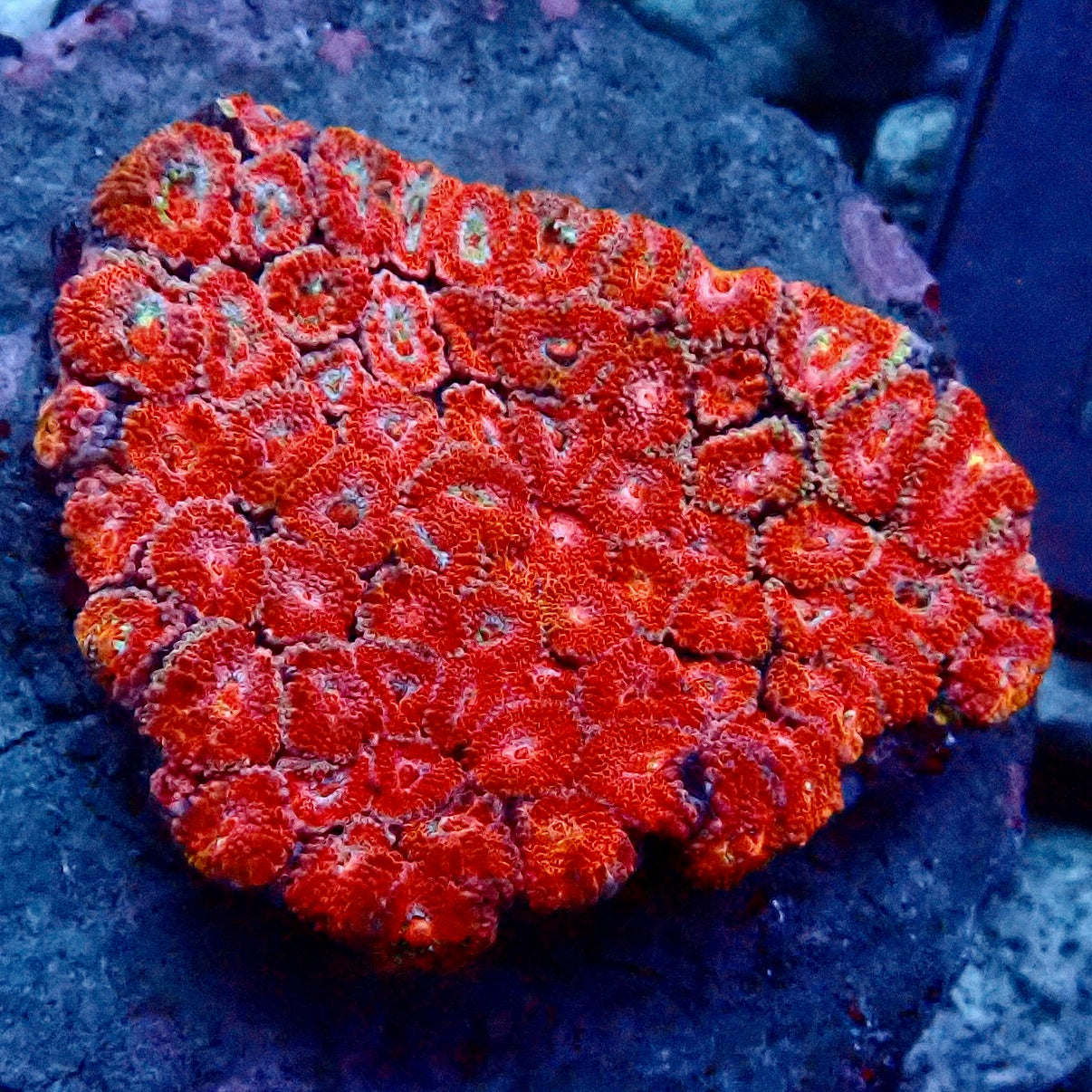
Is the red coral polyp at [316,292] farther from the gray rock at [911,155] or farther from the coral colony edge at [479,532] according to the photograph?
the gray rock at [911,155]

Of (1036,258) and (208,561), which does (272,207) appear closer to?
(208,561)


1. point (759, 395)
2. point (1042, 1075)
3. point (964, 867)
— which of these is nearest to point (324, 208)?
point (759, 395)

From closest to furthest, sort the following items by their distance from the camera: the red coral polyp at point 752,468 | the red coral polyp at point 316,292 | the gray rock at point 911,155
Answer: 1. the red coral polyp at point 316,292
2. the red coral polyp at point 752,468
3. the gray rock at point 911,155

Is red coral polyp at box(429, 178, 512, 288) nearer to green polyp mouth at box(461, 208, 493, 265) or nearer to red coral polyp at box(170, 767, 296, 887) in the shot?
green polyp mouth at box(461, 208, 493, 265)

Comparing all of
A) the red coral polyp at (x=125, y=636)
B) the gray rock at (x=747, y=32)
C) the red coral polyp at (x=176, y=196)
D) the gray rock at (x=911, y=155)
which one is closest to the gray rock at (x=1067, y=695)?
the gray rock at (x=911, y=155)

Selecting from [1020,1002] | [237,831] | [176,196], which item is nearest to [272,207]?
[176,196]

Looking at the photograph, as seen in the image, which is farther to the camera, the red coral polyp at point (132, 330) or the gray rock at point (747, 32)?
the gray rock at point (747, 32)

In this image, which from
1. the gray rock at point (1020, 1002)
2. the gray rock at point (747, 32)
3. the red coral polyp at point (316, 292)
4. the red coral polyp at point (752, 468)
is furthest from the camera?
the gray rock at point (747, 32)

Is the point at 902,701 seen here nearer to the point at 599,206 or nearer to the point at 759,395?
the point at 759,395
